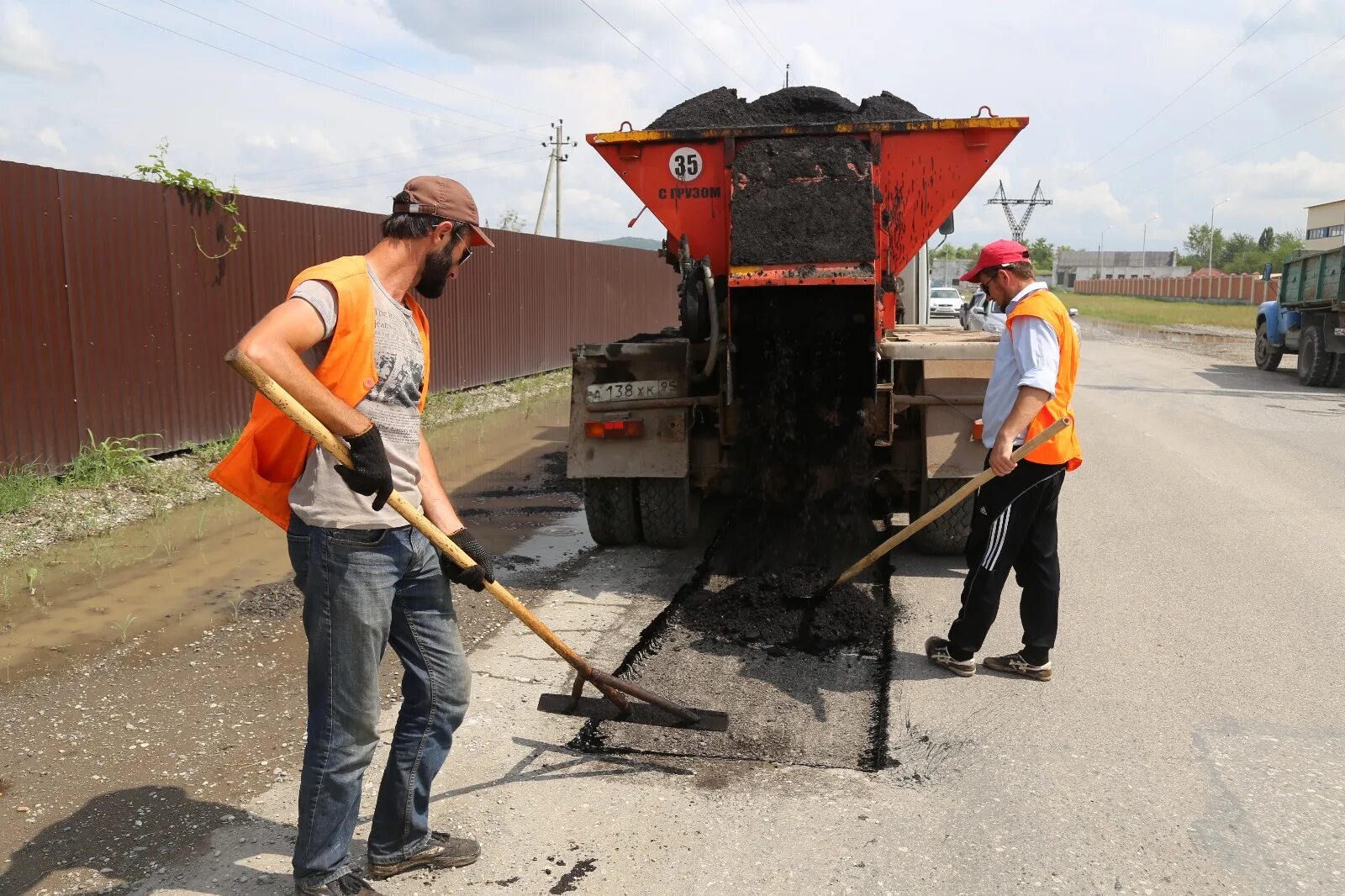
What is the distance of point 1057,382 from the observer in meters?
4.42

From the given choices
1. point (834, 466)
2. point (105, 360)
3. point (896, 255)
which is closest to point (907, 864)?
point (834, 466)

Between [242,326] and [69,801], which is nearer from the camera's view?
[69,801]

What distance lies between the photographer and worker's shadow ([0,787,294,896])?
2.95 m

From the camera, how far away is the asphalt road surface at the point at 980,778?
3.01 meters

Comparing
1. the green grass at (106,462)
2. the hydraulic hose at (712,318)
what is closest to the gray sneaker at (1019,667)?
the hydraulic hose at (712,318)

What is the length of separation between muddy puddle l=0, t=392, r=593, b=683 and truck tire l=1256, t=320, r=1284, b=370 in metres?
15.6

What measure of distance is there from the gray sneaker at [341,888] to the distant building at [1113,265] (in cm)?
12645

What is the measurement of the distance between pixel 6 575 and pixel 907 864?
514cm

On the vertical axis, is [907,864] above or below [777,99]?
below

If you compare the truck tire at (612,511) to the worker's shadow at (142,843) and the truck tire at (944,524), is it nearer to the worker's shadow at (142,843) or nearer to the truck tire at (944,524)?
the truck tire at (944,524)

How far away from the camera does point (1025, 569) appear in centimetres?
462

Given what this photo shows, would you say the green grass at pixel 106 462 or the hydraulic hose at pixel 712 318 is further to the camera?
the green grass at pixel 106 462

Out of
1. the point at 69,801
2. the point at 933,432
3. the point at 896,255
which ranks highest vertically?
the point at 896,255

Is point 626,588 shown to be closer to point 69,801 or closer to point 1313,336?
point 69,801
